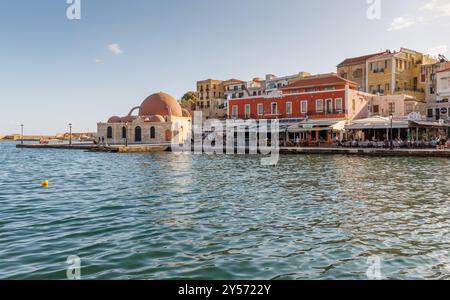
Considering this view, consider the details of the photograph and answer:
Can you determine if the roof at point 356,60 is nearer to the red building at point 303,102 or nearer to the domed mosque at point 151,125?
the red building at point 303,102

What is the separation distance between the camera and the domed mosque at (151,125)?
5619cm

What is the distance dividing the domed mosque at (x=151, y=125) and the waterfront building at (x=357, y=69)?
79.8ft

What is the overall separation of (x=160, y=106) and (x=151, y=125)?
4508 millimetres

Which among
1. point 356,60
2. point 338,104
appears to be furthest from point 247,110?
point 356,60

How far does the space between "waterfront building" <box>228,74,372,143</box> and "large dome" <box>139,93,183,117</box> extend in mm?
18827

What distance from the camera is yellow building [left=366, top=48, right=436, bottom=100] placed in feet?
146

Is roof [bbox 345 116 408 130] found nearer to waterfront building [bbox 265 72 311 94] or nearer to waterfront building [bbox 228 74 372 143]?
waterfront building [bbox 228 74 372 143]

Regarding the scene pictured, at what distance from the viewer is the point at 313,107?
3859cm

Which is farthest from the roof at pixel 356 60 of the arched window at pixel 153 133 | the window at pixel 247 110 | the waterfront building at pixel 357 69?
the arched window at pixel 153 133

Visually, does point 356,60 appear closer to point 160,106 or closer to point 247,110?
point 247,110

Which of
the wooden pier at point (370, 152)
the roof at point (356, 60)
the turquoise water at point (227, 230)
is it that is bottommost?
the turquoise water at point (227, 230)

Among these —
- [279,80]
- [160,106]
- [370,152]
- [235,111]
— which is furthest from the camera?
[279,80]

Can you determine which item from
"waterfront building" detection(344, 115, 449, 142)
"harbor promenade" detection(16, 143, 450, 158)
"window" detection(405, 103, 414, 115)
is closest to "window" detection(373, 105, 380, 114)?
"window" detection(405, 103, 414, 115)

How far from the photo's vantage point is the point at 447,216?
909cm
